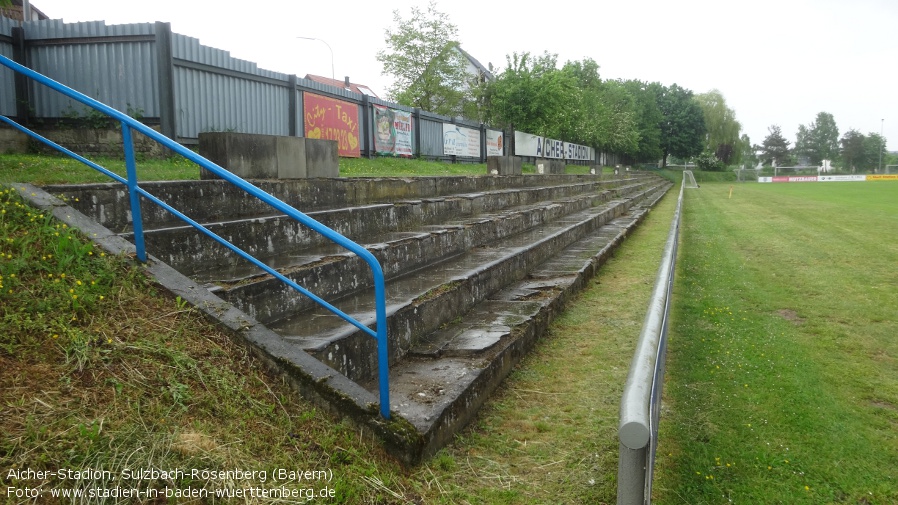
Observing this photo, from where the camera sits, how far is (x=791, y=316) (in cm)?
610

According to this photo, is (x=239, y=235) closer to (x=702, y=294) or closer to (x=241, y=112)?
(x=702, y=294)

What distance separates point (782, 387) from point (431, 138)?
1448cm

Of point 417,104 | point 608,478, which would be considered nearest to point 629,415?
point 608,478

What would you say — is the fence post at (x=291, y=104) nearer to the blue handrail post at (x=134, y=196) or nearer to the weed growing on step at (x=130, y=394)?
the blue handrail post at (x=134, y=196)

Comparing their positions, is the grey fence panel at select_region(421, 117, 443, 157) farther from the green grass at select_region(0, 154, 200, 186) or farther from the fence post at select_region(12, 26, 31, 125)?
the green grass at select_region(0, 154, 200, 186)

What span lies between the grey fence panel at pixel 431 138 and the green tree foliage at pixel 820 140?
451ft

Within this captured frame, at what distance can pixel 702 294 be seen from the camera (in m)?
7.20

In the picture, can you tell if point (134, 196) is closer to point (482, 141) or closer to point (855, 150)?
point (482, 141)

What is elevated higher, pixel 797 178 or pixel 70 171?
pixel 797 178

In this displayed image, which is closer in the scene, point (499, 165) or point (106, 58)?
point (106, 58)

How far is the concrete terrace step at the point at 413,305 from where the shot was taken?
3244 mm

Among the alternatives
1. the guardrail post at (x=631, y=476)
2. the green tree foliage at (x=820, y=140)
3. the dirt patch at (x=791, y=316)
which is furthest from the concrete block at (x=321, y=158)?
the green tree foliage at (x=820, y=140)

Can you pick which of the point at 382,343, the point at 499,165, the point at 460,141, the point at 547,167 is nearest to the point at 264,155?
the point at 382,343

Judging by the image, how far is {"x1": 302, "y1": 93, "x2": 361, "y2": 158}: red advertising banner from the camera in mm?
11656
